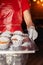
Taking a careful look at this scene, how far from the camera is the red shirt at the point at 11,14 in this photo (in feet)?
4.30

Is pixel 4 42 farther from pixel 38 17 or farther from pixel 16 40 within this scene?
pixel 38 17

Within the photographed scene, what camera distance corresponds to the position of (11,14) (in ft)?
4.33

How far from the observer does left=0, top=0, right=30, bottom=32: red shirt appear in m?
1.31

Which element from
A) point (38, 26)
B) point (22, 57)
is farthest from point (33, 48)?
point (38, 26)

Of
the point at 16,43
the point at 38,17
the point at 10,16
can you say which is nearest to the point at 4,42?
the point at 16,43

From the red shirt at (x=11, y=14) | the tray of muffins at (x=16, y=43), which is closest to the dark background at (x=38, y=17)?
the red shirt at (x=11, y=14)

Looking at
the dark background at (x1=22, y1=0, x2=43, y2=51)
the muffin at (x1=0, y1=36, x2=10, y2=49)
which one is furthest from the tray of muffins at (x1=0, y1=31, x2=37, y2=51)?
the dark background at (x1=22, y1=0, x2=43, y2=51)

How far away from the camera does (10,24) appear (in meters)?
1.31

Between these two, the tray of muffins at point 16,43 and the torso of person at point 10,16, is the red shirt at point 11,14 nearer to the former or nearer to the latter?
the torso of person at point 10,16

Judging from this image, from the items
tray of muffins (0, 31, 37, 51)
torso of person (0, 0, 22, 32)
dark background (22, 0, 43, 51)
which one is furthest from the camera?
dark background (22, 0, 43, 51)

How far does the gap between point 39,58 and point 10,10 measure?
1209mm

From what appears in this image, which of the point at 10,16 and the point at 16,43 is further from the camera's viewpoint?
the point at 10,16

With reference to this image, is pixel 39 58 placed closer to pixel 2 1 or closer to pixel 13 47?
pixel 2 1

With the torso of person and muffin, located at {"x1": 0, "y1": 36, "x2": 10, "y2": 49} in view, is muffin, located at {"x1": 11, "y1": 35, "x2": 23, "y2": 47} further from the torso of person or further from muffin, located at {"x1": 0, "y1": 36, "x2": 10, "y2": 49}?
the torso of person
